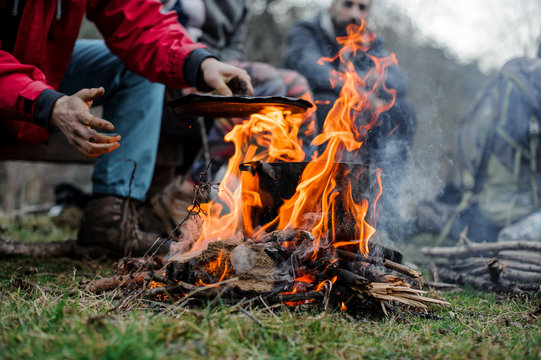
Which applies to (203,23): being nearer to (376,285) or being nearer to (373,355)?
(376,285)

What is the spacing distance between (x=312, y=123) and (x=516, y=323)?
203cm

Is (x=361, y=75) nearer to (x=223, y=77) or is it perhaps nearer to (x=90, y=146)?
(x=223, y=77)

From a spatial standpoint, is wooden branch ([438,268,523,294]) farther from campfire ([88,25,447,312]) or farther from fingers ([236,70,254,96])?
fingers ([236,70,254,96])

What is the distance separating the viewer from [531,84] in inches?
180

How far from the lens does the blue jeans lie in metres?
2.78

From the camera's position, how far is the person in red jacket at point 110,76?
1824mm

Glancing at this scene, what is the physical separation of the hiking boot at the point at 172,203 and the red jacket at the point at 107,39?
1108 mm

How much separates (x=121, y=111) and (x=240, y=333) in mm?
2166

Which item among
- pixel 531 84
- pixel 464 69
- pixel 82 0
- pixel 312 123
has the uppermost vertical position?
pixel 464 69

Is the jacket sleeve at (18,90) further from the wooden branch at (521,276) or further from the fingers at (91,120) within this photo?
the wooden branch at (521,276)

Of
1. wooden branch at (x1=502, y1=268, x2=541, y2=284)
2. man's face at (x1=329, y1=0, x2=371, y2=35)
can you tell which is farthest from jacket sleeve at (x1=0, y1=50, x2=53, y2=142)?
man's face at (x1=329, y1=0, x2=371, y2=35)

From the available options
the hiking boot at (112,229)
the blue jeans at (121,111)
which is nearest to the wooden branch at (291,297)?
the hiking boot at (112,229)

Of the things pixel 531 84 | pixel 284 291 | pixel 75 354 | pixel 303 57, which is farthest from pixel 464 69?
pixel 75 354

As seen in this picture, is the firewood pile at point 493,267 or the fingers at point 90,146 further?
the firewood pile at point 493,267
